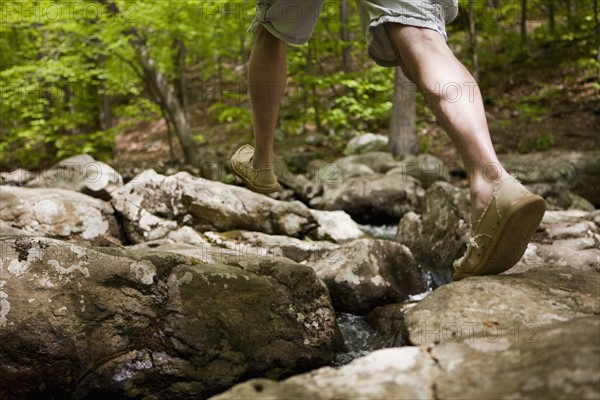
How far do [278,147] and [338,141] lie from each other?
5.05 ft

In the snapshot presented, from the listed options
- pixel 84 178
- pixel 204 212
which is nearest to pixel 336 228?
pixel 204 212

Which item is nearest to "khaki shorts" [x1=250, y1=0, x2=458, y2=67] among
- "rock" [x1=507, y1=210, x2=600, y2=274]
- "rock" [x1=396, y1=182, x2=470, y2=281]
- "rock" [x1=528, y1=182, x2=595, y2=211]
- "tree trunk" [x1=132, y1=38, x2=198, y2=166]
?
"rock" [x1=507, y1=210, x2=600, y2=274]

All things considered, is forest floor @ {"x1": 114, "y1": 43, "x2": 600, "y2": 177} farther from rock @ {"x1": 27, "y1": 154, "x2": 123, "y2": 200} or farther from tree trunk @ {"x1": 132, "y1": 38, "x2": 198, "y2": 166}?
rock @ {"x1": 27, "y1": 154, "x2": 123, "y2": 200}

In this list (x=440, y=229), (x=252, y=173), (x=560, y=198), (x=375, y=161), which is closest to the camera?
(x=252, y=173)

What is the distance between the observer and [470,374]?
1146mm

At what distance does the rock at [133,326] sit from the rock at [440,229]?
2293 mm

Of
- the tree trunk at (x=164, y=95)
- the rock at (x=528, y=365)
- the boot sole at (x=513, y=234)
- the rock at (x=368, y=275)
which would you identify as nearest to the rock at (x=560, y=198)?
the rock at (x=368, y=275)

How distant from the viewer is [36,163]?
1384 centimetres

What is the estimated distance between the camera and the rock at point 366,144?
36.9 feet

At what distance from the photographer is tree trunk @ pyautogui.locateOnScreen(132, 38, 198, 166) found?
10102 mm

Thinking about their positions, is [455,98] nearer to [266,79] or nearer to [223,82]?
[266,79]

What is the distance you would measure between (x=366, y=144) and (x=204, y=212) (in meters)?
6.54

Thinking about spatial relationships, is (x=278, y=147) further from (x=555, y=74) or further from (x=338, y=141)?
(x=555, y=74)

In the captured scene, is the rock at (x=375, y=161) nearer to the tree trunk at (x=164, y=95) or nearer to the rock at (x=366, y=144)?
the rock at (x=366, y=144)
